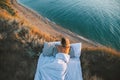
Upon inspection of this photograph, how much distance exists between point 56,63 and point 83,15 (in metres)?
16.6

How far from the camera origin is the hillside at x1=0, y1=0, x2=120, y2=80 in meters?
9.37

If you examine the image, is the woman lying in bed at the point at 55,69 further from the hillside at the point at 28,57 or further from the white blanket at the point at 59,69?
the hillside at the point at 28,57

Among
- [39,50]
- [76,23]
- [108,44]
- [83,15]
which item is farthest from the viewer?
[83,15]

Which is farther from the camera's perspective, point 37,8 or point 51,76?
point 37,8

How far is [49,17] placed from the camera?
24.2 m

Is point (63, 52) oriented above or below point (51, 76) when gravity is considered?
above

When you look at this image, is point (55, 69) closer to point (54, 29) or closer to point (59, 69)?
point (59, 69)

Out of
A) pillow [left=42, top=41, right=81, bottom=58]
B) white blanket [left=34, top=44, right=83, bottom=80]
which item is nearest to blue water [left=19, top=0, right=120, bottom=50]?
pillow [left=42, top=41, right=81, bottom=58]

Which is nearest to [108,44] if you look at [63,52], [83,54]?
[83,54]

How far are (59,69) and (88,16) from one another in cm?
1671

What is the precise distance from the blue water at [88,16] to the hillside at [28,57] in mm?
9063

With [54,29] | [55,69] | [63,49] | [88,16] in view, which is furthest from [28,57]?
[88,16]

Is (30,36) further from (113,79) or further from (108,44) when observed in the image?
(108,44)

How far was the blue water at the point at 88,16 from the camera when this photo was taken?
20.8 meters
